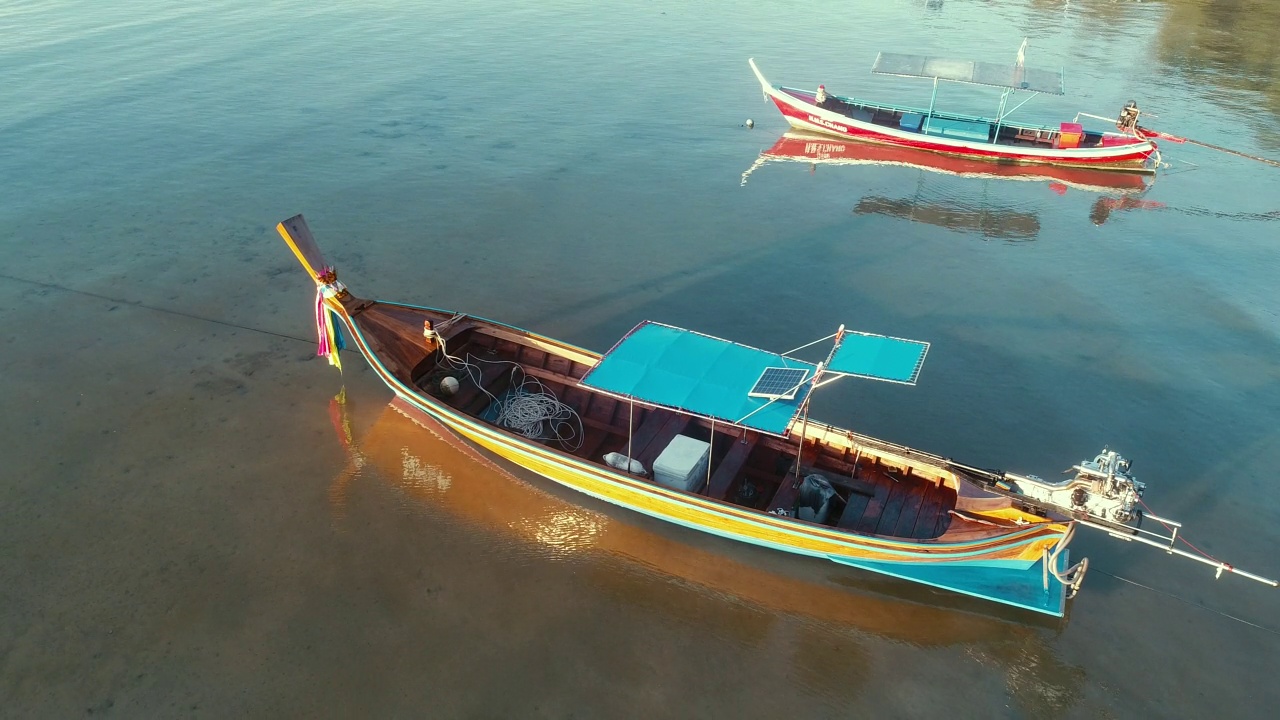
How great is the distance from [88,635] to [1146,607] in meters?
16.7

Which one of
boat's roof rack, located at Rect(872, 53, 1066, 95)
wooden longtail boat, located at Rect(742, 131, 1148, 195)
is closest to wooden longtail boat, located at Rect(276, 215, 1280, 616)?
wooden longtail boat, located at Rect(742, 131, 1148, 195)

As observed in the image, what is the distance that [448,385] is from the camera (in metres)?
15.2

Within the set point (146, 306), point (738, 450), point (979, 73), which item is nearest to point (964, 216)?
point (979, 73)

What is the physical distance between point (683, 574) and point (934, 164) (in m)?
22.6

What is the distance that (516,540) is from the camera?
13852mm

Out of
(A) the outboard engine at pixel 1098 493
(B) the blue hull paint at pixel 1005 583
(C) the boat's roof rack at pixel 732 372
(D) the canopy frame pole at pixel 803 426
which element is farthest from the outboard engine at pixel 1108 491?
(D) the canopy frame pole at pixel 803 426

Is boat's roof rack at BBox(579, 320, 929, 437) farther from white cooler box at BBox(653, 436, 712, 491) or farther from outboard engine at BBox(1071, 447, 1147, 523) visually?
outboard engine at BBox(1071, 447, 1147, 523)

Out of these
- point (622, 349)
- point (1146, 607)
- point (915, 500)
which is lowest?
point (1146, 607)

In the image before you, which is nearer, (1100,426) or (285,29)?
(1100,426)

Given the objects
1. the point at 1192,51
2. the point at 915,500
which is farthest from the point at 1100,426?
the point at 1192,51

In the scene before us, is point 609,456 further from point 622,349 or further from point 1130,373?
point 1130,373

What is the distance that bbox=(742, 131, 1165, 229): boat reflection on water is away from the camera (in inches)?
1001

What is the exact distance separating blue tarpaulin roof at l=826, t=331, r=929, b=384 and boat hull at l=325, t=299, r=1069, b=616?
8.06ft

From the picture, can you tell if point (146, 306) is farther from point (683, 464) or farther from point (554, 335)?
point (683, 464)
